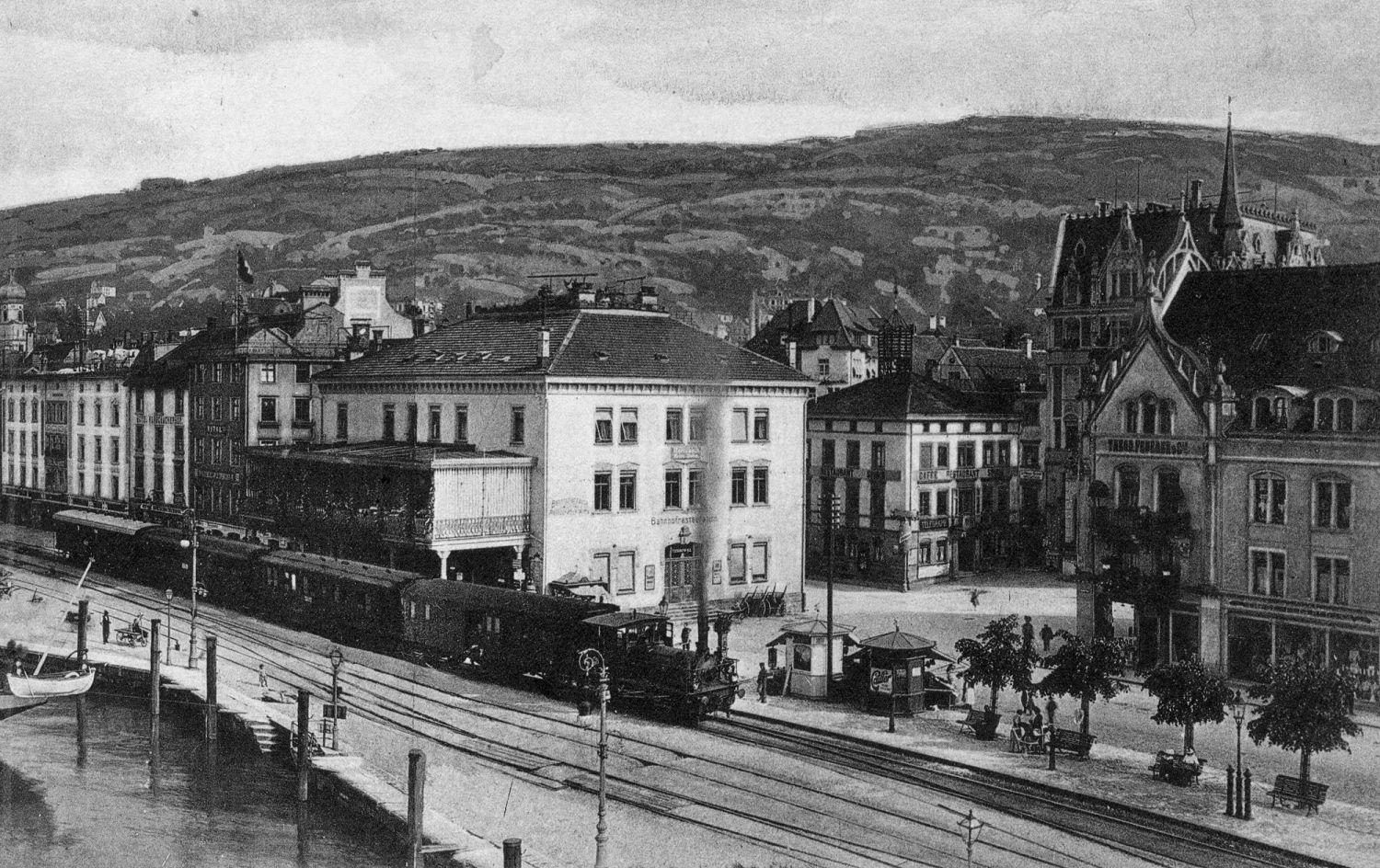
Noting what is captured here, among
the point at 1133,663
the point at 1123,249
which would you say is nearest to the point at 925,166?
the point at 1123,249

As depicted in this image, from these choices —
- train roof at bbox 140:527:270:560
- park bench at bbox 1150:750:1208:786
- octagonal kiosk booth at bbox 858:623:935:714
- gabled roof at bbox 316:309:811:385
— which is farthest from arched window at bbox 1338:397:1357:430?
train roof at bbox 140:527:270:560

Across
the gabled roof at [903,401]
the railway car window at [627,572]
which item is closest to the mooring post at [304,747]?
A: the railway car window at [627,572]

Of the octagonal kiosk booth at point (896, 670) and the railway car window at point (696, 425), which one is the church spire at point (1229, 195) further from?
the railway car window at point (696, 425)

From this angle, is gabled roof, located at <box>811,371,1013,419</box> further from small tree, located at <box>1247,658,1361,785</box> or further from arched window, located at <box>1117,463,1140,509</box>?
small tree, located at <box>1247,658,1361,785</box>

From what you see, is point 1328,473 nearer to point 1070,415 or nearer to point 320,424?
point 1070,415

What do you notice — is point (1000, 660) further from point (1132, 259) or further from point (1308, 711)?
point (1132, 259)

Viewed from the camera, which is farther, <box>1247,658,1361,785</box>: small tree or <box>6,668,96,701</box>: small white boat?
<box>6,668,96,701</box>: small white boat
